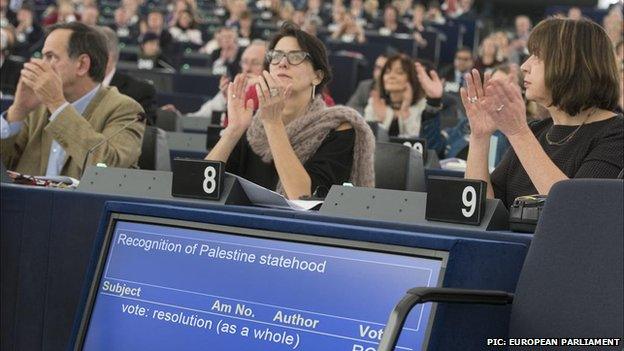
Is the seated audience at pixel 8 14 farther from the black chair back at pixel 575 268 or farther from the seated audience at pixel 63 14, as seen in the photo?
the black chair back at pixel 575 268

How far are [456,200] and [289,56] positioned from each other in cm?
177

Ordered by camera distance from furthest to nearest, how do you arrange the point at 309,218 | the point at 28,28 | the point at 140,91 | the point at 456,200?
1. the point at 28,28
2. the point at 140,91
3. the point at 309,218
4. the point at 456,200

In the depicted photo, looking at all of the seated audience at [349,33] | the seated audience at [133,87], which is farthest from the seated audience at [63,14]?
the seated audience at [133,87]

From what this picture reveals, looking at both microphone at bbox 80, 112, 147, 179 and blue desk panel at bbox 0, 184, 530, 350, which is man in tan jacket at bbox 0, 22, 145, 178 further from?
blue desk panel at bbox 0, 184, 530, 350

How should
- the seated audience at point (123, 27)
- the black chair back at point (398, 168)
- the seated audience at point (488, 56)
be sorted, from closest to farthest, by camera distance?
the black chair back at point (398, 168) < the seated audience at point (488, 56) < the seated audience at point (123, 27)

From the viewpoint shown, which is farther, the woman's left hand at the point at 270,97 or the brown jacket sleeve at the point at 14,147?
the brown jacket sleeve at the point at 14,147

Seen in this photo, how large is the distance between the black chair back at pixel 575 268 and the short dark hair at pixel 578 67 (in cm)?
117

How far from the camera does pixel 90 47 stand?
4.75 meters

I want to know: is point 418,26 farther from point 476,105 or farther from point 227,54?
point 476,105

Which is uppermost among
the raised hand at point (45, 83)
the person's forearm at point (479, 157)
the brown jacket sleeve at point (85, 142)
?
the person's forearm at point (479, 157)

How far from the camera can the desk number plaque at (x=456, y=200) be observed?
2645mm

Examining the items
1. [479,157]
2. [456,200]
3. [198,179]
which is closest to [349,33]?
[479,157]

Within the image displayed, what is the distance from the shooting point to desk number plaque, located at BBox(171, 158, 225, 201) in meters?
3.10

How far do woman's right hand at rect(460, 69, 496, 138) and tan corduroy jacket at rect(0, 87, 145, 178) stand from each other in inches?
54.0
